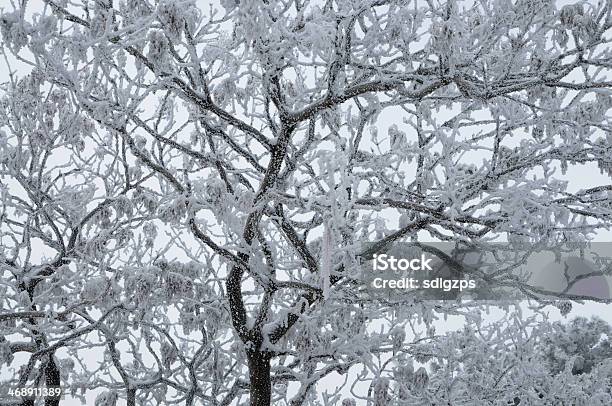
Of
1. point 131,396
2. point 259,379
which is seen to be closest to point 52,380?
point 131,396

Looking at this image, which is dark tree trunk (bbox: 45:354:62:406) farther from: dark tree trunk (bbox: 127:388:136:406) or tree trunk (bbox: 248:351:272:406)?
tree trunk (bbox: 248:351:272:406)

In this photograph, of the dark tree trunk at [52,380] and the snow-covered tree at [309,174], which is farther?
the dark tree trunk at [52,380]

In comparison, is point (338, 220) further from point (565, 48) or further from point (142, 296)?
point (565, 48)

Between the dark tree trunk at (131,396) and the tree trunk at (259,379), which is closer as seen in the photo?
the tree trunk at (259,379)

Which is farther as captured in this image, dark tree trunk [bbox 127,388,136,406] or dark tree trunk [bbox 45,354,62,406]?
dark tree trunk [bbox 45,354,62,406]

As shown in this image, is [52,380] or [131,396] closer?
[131,396]

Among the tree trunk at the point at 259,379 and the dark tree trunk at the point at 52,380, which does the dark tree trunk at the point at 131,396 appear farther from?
the tree trunk at the point at 259,379

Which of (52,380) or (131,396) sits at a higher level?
(52,380)

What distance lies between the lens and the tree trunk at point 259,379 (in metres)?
6.43

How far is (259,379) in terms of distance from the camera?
6.44 m

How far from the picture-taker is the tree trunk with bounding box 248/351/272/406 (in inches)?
253

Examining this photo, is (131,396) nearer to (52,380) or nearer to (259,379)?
(52,380)

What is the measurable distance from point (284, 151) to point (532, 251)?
2.84m

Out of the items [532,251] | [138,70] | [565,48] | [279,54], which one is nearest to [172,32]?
[279,54]
